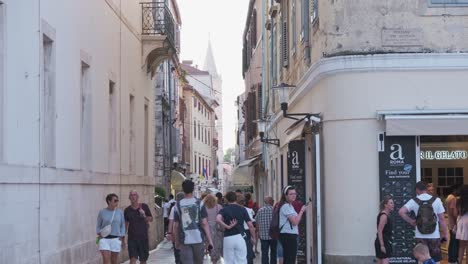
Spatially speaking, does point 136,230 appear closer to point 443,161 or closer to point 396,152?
point 396,152

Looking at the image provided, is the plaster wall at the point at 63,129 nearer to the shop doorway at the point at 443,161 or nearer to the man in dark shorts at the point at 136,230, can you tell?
the man in dark shorts at the point at 136,230

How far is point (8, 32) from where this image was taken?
11211 millimetres

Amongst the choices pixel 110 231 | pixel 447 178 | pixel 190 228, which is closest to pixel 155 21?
pixel 447 178

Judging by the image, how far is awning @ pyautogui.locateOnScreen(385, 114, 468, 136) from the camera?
566 inches

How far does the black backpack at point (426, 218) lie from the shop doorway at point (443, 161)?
3628 mm

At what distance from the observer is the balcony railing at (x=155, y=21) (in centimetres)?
2423

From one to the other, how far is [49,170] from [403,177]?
6.39 meters

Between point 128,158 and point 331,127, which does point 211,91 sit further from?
point 331,127

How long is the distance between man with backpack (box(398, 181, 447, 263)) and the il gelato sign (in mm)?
4353

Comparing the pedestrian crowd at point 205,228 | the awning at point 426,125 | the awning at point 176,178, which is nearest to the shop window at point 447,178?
the awning at point 426,125

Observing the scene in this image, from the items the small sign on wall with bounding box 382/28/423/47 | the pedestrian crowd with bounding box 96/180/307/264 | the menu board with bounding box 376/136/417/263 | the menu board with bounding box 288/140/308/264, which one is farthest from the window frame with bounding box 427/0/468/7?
the menu board with bounding box 288/140/308/264

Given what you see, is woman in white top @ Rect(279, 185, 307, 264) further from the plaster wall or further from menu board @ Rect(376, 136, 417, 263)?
→ the plaster wall

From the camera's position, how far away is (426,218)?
41.2 feet

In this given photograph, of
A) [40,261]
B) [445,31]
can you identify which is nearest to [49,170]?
[40,261]
